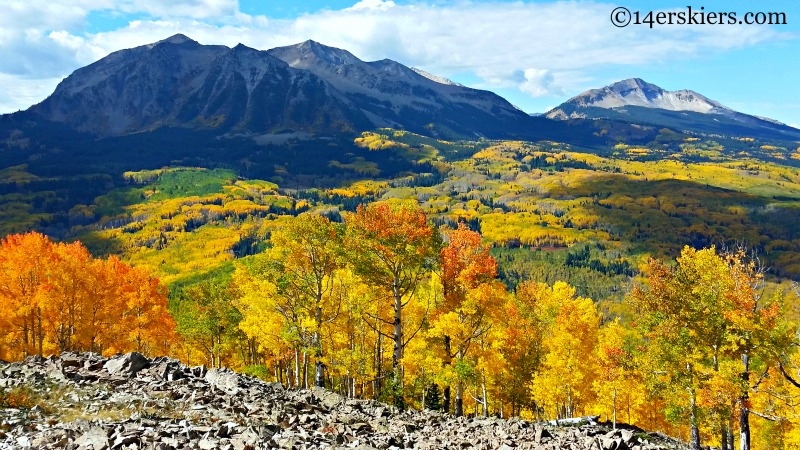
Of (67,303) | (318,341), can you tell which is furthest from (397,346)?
(67,303)

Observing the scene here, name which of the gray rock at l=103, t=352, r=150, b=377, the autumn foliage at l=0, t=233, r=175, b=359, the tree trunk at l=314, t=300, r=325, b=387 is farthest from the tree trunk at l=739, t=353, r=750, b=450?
the autumn foliage at l=0, t=233, r=175, b=359

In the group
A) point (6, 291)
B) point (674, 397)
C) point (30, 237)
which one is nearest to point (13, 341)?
point (6, 291)

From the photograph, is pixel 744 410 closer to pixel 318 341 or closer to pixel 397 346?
pixel 397 346

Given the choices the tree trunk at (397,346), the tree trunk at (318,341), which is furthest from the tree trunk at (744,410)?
the tree trunk at (318,341)

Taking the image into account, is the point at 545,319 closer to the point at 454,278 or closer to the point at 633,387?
the point at 633,387

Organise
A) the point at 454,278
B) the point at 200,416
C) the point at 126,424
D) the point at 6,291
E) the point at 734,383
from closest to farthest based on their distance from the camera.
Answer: the point at 126,424 < the point at 200,416 < the point at 734,383 < the point at 454,278 < the point at 6,291

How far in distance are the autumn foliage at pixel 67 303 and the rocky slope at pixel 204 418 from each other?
25.1 metres

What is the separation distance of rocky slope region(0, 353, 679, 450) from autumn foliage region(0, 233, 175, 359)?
82.2ft

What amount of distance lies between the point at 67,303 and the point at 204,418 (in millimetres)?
41455

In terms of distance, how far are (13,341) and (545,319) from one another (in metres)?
58.0

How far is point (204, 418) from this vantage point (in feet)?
67.0

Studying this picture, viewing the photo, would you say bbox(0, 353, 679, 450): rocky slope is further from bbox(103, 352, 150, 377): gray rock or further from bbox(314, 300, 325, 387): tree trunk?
bbox(314, 300, 325, 387): tree trunk

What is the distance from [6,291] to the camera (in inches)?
2016

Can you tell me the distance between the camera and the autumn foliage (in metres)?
50.8
